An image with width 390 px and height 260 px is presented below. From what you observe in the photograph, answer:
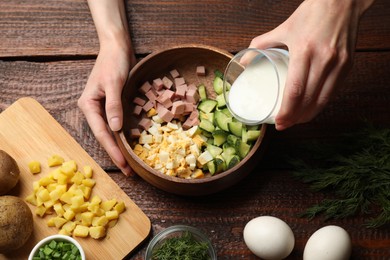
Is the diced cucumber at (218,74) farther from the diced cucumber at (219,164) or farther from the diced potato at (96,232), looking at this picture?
the diced potato at (96,232)

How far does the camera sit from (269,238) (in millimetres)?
1964

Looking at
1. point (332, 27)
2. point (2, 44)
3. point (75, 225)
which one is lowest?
point (75, 225)

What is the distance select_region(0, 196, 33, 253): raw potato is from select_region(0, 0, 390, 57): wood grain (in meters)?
0.69

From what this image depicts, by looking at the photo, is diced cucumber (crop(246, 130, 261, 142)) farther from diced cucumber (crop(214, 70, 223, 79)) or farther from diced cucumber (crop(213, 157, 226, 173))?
diced cucumber (crop(214, 70, 223, 79))

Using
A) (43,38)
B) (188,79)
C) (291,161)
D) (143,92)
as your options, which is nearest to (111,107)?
(143,92)

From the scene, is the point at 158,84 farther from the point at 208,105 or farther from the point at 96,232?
the point at 96,232

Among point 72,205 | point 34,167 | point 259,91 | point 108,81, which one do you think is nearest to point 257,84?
point 259,91

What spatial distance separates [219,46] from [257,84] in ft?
1.70

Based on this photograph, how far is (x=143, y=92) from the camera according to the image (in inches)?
87.5

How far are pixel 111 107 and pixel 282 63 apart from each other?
63 cm

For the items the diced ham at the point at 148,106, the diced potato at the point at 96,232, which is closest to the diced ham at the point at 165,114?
the diced ham at the point at 148,106

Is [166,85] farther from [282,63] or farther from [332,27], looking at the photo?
[332,27]

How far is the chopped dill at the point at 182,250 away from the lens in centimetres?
202

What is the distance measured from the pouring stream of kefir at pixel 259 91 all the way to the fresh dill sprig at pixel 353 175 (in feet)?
1.22
